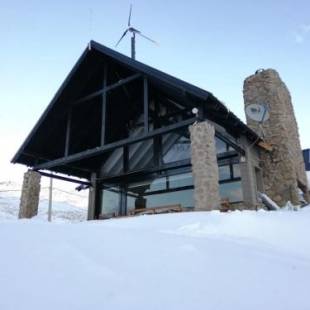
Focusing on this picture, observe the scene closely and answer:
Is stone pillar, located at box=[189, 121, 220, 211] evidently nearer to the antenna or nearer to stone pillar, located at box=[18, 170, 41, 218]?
the antenna

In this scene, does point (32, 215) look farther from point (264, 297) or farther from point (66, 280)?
point (264, 297)

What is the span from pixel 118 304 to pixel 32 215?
10421 millimetres

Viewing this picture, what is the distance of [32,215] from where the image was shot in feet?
39.2

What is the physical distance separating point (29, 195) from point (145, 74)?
6021mm

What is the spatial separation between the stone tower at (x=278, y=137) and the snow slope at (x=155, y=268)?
25.0 feet

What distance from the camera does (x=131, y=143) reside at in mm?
9938

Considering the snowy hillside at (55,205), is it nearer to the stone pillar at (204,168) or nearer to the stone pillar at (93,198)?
the stone pillar at (93,198)

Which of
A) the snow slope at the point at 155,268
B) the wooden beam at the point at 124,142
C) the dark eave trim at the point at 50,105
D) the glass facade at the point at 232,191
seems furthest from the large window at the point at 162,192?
the snow slope at the point at 155,268

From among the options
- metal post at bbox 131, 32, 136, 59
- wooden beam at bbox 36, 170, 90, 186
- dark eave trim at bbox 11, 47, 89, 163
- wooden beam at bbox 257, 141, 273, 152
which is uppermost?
metal post at bbox 131, 32, 136, 59

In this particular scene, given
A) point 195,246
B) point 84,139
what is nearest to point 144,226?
point 195,246

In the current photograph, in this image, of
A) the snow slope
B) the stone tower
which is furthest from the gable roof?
the snow slope

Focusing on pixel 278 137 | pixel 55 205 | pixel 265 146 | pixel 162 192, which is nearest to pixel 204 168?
pixel 162 192

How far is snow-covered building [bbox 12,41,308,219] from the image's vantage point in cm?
1025

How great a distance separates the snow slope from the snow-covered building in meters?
4.95
